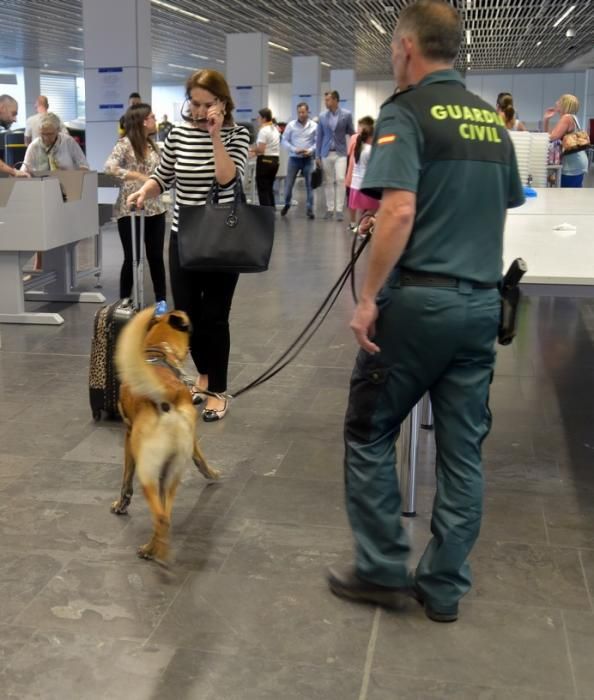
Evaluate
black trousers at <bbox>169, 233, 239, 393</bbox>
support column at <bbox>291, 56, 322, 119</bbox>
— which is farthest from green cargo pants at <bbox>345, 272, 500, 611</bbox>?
support column at <bbox>291, 56, 322, 119</bbox>

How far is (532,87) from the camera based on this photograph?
3722cm

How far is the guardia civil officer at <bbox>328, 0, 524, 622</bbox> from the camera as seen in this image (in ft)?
7.07

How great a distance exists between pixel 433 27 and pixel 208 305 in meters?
2.09

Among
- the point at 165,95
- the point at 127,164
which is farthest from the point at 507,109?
the point at 165,95

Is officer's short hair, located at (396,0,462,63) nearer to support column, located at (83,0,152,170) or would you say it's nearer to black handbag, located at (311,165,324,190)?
black handbag, located at (311,165,324,190)

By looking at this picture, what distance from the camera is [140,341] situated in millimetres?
2609

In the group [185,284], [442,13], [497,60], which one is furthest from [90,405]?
[497,60]

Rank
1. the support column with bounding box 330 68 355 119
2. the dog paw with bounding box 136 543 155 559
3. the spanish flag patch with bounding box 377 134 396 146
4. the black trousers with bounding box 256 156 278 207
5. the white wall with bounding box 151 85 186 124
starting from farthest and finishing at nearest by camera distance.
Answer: the white wall with bounding box 151 85 186 124
the support column with bounding box 330 68 355 119
the black trousers with bounding box 256 156 278 207
the dog paw with bounding box 136 543 155 559
the spanish flag patch with bounding box 377 134 396 146

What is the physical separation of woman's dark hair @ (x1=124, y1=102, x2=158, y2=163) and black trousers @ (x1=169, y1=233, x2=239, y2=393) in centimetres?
206

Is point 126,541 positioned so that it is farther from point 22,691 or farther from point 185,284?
point 185,284

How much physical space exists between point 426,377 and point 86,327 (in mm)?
4218

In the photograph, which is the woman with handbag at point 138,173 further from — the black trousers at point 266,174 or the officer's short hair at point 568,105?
the black trousers at point 266,174

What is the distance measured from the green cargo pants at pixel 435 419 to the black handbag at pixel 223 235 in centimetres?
144

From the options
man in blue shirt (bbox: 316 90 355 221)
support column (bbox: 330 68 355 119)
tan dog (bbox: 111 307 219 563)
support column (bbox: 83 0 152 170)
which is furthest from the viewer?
support column (bbox: 330 68 355 119)
